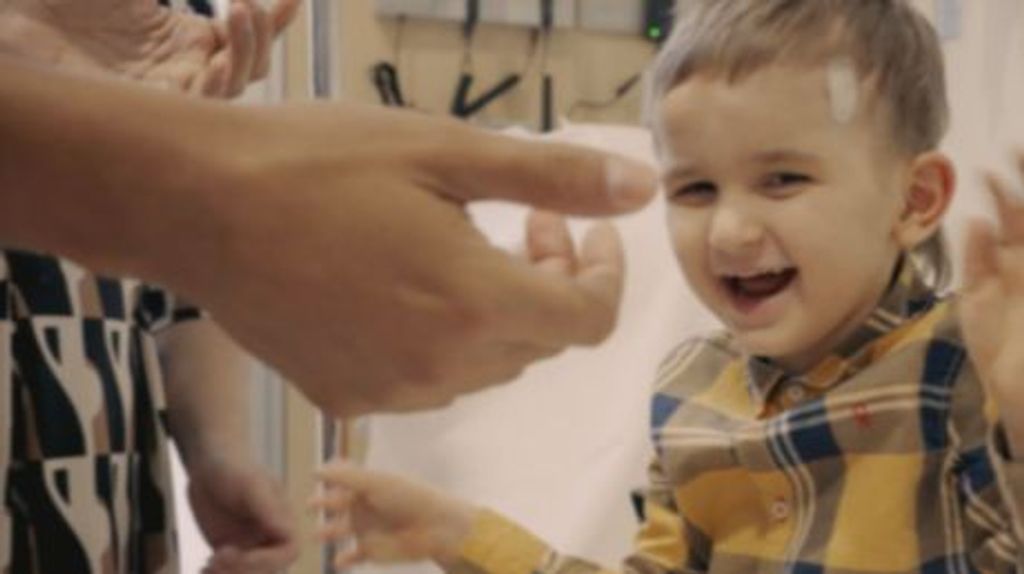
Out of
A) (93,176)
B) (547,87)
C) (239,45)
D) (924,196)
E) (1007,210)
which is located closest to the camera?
(93,176)

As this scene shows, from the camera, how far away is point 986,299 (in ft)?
2.91

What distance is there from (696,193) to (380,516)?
40 centimetres

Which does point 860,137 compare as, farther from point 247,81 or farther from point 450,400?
point 450,400

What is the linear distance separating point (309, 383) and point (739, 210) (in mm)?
655

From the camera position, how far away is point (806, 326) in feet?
3.58

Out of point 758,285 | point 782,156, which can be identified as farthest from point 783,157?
point 758,285

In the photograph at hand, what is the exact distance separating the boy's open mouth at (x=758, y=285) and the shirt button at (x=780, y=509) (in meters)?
0.18

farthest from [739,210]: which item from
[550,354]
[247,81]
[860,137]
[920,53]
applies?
[550,354]

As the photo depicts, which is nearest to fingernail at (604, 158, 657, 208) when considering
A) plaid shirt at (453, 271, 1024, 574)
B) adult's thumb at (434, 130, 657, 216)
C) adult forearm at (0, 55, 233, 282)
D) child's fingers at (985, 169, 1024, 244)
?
adult's thumb at (434, 130, 657, 216)

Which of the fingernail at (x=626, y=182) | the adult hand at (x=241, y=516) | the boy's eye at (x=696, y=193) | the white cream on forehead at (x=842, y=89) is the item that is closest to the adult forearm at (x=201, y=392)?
the adult hand at (x=241, y=516)

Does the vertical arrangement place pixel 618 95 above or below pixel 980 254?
below

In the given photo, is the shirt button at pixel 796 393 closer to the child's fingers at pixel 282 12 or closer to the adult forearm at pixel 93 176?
the child's fingers at pixel 282 12

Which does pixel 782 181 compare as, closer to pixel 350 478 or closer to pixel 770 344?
pixel 770 344

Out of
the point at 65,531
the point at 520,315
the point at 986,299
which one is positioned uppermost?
the point at 520,315
